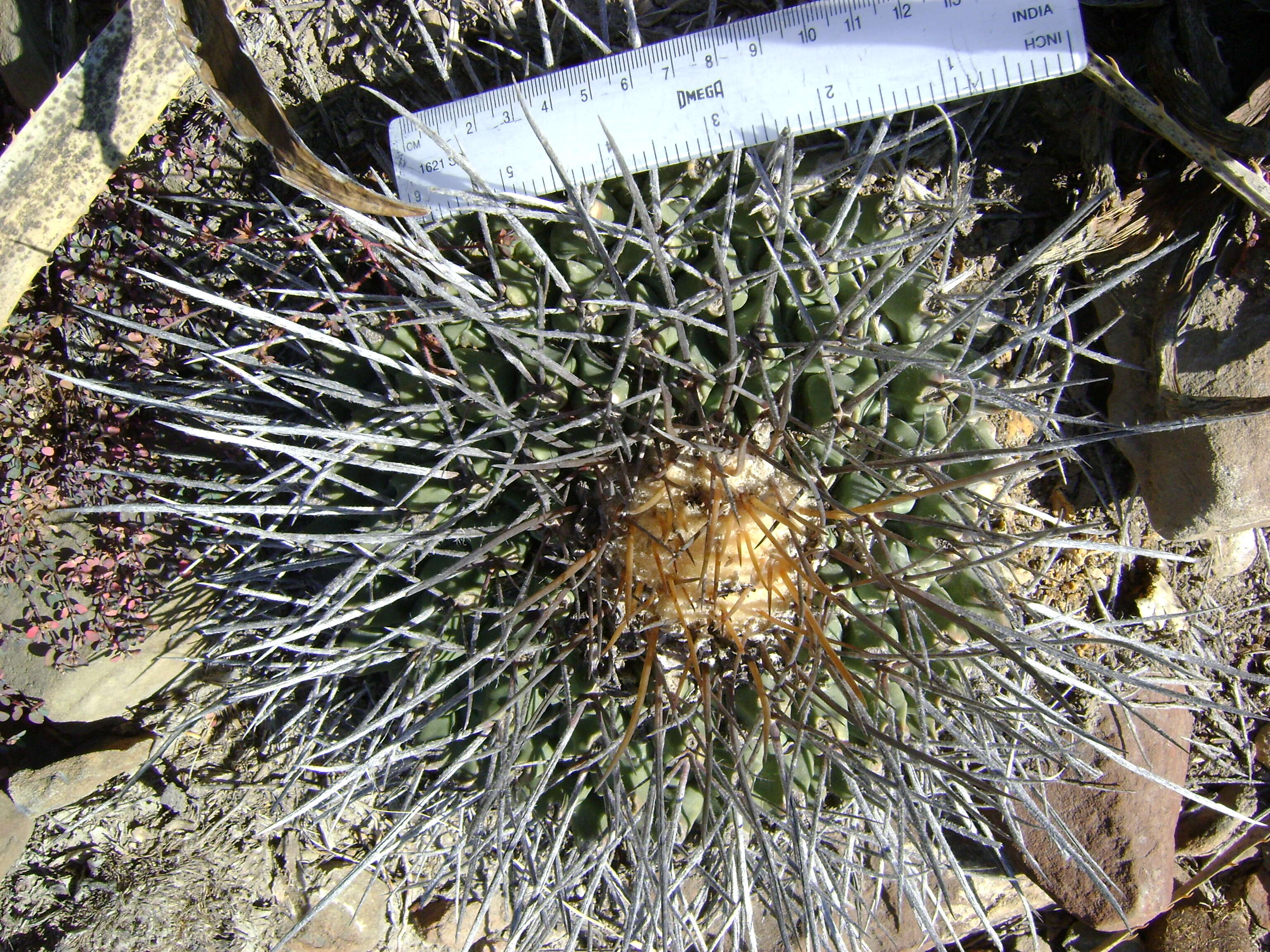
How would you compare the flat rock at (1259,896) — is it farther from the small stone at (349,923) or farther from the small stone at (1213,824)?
the small stone at (349,923)

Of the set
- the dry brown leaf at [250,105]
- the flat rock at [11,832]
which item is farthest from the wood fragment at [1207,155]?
the flat rock at [11,832]

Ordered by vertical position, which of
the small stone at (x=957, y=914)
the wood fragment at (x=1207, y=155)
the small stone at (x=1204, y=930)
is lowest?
the small stone at (x=1204, y=930)

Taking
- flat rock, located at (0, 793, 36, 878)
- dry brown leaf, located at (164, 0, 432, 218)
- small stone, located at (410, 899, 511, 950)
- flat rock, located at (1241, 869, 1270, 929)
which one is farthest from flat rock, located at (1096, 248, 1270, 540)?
flat rock, located at (0, 793, 36, 878)

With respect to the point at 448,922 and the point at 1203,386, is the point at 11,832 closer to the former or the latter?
the point at 448,922

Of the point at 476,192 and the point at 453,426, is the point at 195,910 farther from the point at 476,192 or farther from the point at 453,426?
the point at 476,192

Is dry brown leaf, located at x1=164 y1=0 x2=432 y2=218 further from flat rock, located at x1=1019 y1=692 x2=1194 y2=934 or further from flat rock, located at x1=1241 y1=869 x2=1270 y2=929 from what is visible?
flat rock, located at x1=1241 y1=869 x2=1270 y2=929
